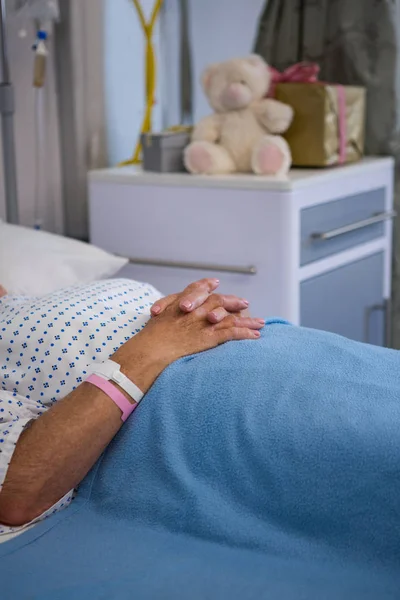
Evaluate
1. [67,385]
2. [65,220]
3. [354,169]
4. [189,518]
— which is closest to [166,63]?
[65,220]

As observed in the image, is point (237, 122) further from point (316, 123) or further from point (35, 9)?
point (35, 9)

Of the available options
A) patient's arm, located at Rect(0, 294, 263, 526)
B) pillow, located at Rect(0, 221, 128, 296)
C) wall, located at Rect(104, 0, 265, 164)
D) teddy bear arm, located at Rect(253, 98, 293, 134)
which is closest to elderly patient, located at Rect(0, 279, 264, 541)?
patient's arm, located at Rect(0, 294, 263, 526)

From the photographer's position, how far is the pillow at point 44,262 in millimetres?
1798

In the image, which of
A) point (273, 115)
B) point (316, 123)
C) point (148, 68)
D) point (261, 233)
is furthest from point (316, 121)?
point (148, 68)

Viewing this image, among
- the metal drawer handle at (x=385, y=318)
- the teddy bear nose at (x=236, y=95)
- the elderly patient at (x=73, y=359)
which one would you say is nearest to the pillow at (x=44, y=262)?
the elderly patient at (x=73, y=359)

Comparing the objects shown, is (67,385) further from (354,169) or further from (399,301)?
(399,301)

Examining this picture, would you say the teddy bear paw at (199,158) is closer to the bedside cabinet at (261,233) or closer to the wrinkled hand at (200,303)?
the bedside cabinet at (261,233)

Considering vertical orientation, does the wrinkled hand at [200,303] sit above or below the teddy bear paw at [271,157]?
below

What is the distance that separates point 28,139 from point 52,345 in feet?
4.42

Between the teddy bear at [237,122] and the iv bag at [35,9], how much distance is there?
44 cm

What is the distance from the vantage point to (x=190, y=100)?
2895mm

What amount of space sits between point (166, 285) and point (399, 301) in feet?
2.63

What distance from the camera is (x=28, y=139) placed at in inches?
97.6

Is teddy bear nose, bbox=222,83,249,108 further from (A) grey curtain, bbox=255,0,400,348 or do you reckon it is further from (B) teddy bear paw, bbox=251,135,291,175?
(A) grey curtain, bbox=255,0,400,348
